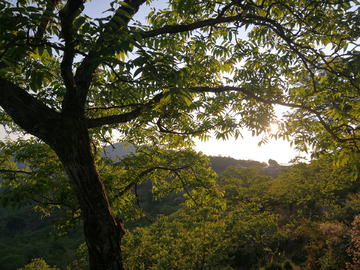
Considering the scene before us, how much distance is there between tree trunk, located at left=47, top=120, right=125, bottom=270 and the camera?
201 cm

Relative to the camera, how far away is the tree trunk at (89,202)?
201 centimetres

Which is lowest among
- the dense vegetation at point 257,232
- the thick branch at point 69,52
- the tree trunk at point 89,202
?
the dense vegetation at point 257,232

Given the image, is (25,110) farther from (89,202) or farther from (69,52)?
(89,202)

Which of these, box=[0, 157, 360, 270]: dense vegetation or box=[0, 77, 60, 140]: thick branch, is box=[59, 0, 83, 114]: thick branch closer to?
box=[0, 77, 60, 140]: thick branch

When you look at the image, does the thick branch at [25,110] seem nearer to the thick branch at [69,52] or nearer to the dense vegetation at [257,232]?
the thick branch at [69,52]

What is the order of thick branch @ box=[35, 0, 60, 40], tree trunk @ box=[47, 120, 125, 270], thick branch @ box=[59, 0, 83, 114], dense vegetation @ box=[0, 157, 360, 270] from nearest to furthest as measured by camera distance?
1. thick branch @ box=[35, 0, 60, 40]
2. thick branch @ box=[59, 0, 83, 114]
3. tree trunk @ box=[47, 120, 125, 270]
4. dense vegetation @ box=[0, 157, 360, 270]

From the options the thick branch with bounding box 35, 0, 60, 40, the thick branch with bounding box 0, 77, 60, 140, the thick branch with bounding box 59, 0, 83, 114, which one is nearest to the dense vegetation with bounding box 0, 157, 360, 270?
the thick branch with bounding box 0, 77, 60, 140

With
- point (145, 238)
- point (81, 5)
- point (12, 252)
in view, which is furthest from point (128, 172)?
point (12, 252)

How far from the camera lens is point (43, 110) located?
2023mm

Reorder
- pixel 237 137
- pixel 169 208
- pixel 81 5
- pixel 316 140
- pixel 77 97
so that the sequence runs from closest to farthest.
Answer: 1. pixel 81 5
2. pixel 77 97
3. pixel 316 140
4. pixel 237 137
5. pixel 169 208

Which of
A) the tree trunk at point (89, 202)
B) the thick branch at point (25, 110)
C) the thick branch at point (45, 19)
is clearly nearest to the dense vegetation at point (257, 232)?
the tree trunk at point (89, 202)

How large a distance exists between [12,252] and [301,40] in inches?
1444

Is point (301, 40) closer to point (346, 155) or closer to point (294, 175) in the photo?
point (346, 155)

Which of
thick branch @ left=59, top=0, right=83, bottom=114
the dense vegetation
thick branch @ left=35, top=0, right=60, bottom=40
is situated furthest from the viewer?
the dense vegetation
